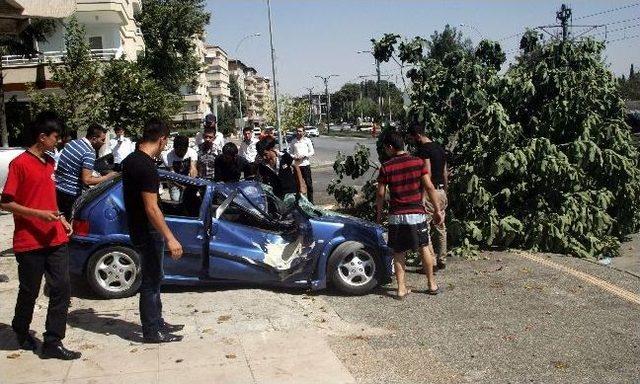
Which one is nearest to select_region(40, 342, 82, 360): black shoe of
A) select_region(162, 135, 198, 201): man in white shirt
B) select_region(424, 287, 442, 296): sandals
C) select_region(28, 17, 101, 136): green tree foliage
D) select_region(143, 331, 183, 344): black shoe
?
select_region(143, 331, 183, 344): black shoe

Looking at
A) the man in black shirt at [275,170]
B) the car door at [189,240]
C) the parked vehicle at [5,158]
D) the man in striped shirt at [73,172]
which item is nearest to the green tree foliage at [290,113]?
the parked vehicle at [5,158]

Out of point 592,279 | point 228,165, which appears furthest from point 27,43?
point 592,279

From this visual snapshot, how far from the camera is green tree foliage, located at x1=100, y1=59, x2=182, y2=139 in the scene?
24031mm

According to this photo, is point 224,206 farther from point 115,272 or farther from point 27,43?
point 27,43

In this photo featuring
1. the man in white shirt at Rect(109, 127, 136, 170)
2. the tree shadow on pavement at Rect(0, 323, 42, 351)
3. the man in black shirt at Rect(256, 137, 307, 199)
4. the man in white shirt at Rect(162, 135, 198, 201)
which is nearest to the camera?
the tree shadow on pavement at Rect(0, 323, 42, 351)

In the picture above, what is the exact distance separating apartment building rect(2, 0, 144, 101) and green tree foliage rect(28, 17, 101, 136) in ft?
17.1

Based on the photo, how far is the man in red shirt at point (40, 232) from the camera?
15.9ft

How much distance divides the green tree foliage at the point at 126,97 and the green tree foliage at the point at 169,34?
22.2 meters

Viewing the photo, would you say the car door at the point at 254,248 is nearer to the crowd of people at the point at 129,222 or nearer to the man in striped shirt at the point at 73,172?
the crowd of people at the point at 129,222

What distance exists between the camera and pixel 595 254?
9.74 metres

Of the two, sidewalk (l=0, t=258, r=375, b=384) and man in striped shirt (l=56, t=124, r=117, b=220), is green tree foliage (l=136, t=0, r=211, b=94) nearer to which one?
man in striped shirt (l=56, t=124, r=117, b=220)

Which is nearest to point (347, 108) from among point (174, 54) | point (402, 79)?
point (174, 54)

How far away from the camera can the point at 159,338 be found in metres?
5.41

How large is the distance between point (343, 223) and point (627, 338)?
9.78ft
